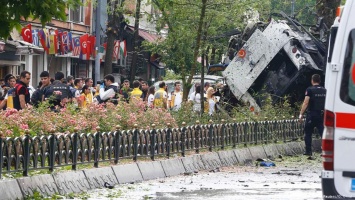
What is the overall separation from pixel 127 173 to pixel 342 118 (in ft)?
22.4

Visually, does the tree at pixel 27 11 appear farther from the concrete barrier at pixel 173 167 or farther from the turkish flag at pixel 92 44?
the turkish flag at pixel 92 44

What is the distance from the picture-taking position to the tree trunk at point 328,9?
1268 inches

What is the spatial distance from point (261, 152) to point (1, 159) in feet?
36.0

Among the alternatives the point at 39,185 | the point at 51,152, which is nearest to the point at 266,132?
the point at 51,152

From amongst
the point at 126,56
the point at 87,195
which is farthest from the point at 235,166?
the point at 126,56

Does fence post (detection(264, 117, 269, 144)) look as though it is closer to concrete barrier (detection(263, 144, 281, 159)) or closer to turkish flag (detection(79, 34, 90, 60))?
concrete barrier (detection(263, 144, 281, 159))

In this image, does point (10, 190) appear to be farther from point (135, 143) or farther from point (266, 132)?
point (266, 132)

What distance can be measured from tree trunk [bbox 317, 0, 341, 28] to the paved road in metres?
12.1

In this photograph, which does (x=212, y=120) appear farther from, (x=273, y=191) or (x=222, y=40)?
(x=222, y=40)

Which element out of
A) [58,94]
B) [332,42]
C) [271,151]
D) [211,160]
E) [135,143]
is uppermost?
[332,42]

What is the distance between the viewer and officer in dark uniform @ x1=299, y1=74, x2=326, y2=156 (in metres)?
23.7

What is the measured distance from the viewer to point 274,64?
93.0 feet

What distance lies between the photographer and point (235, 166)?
2125 centimetres

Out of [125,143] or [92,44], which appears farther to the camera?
[92,44]
